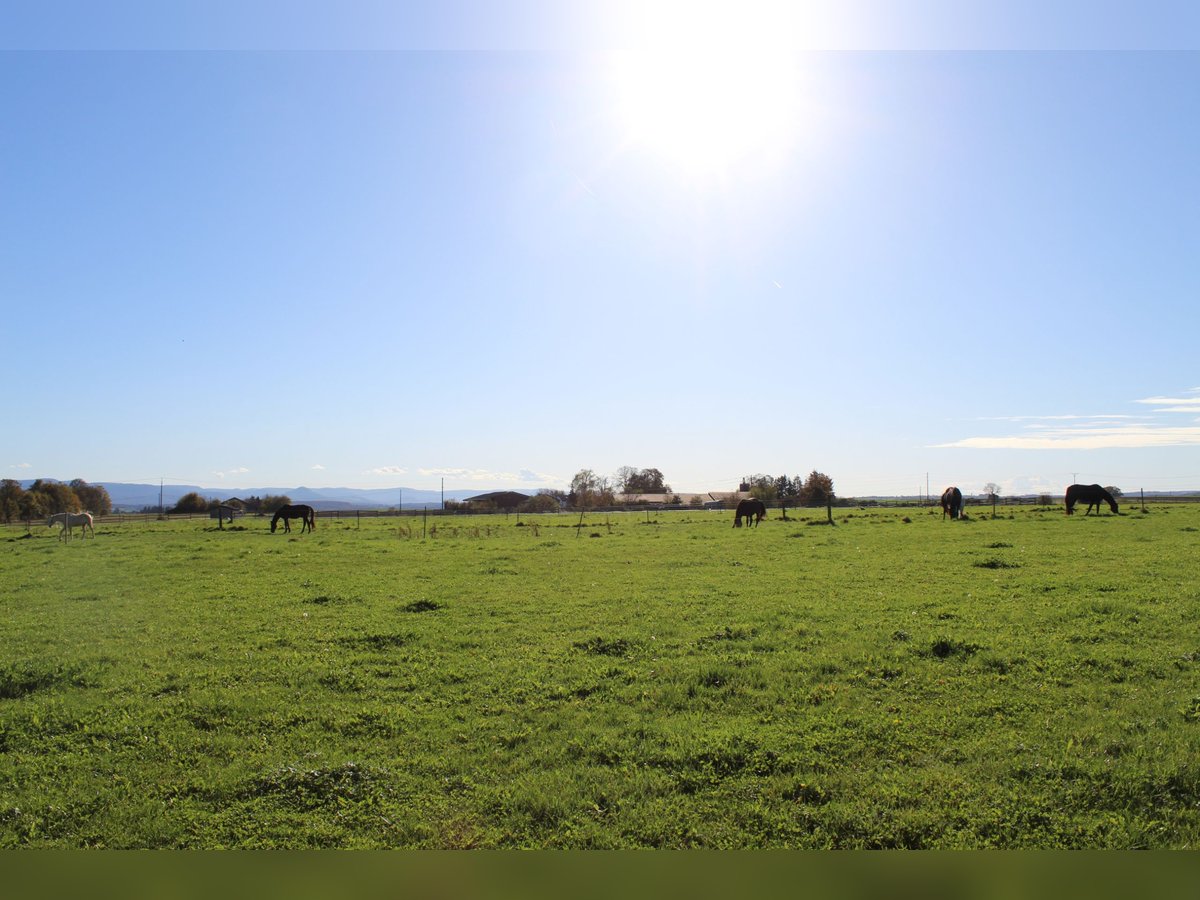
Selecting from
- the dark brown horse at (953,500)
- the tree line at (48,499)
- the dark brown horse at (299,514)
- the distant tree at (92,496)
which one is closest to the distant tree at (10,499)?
the tree line at (48,499)

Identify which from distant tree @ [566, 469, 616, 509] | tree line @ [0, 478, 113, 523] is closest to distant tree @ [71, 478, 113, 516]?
tree line @ [0, 478, 113, 523]

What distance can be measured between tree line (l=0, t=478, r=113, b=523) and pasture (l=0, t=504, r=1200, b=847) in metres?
86.3

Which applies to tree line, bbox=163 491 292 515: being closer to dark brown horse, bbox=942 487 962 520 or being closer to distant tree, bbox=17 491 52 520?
distant tree, bbox=17 491 52 520

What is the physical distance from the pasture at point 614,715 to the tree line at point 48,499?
86.3 meters

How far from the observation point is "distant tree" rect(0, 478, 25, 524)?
86.1m

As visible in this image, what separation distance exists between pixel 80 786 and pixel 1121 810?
8.98 metres

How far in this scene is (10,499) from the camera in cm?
8812

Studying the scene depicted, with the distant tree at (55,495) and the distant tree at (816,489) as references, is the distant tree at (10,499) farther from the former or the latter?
the distant tree at (816,489)

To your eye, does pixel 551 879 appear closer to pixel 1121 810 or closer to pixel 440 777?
pixel 440 777

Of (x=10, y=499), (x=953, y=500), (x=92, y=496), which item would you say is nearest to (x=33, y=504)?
(x=10, y=499)

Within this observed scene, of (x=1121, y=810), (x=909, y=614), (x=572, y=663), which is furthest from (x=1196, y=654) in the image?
(x=572, y=663)

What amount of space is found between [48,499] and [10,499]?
5.47m

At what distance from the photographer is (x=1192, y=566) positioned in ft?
64.2

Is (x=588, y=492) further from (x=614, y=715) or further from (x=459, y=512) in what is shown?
(x=614, y=715)
